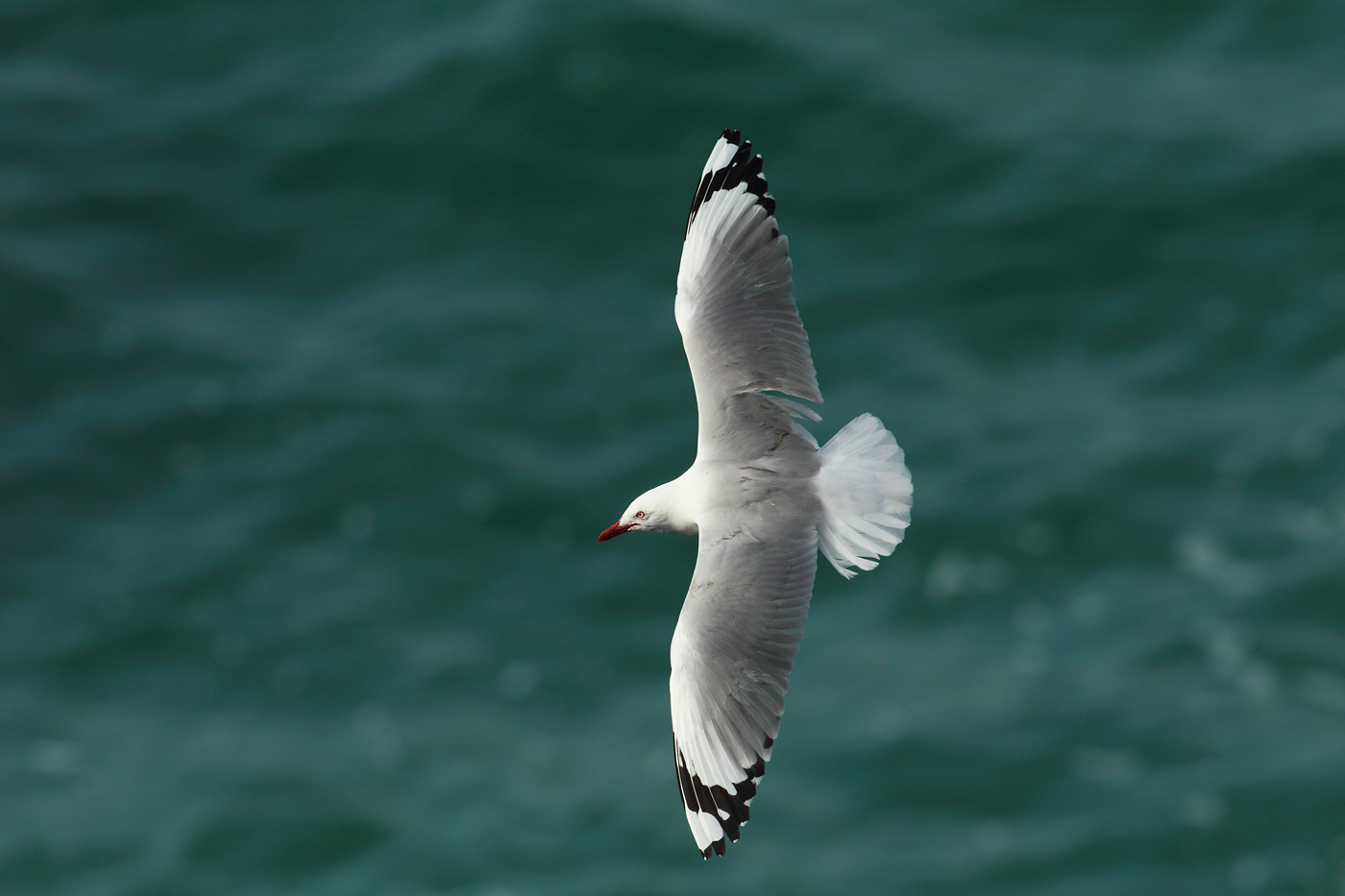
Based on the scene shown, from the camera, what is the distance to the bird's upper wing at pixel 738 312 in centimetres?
840

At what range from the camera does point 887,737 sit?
27.6m

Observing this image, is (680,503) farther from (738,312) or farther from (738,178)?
(738,178)

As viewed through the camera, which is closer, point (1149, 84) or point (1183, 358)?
point (1183, 358)

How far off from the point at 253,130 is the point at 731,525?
29649mm

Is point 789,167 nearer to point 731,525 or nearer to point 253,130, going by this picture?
point 253,130

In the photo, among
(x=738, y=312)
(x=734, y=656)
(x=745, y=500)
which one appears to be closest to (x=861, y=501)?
(x=745, y=500)

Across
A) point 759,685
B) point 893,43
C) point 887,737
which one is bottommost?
point 759,685

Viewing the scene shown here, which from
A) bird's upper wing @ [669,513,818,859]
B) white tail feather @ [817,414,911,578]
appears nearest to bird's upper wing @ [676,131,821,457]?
white tail feather @ [817,414,911,578]

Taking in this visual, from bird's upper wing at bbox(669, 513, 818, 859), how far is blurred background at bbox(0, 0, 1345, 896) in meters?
19.6

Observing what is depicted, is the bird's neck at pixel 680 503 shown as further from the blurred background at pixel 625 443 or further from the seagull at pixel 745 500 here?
the blurred background at pixel 625 443

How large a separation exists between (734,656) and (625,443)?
22.9m

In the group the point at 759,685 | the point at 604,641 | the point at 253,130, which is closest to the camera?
the point at 759,685

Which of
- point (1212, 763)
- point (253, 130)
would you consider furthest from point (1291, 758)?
point (253, 130)

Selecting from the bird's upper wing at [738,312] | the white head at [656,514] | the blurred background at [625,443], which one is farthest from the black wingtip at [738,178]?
the blurred background at [625,443]
